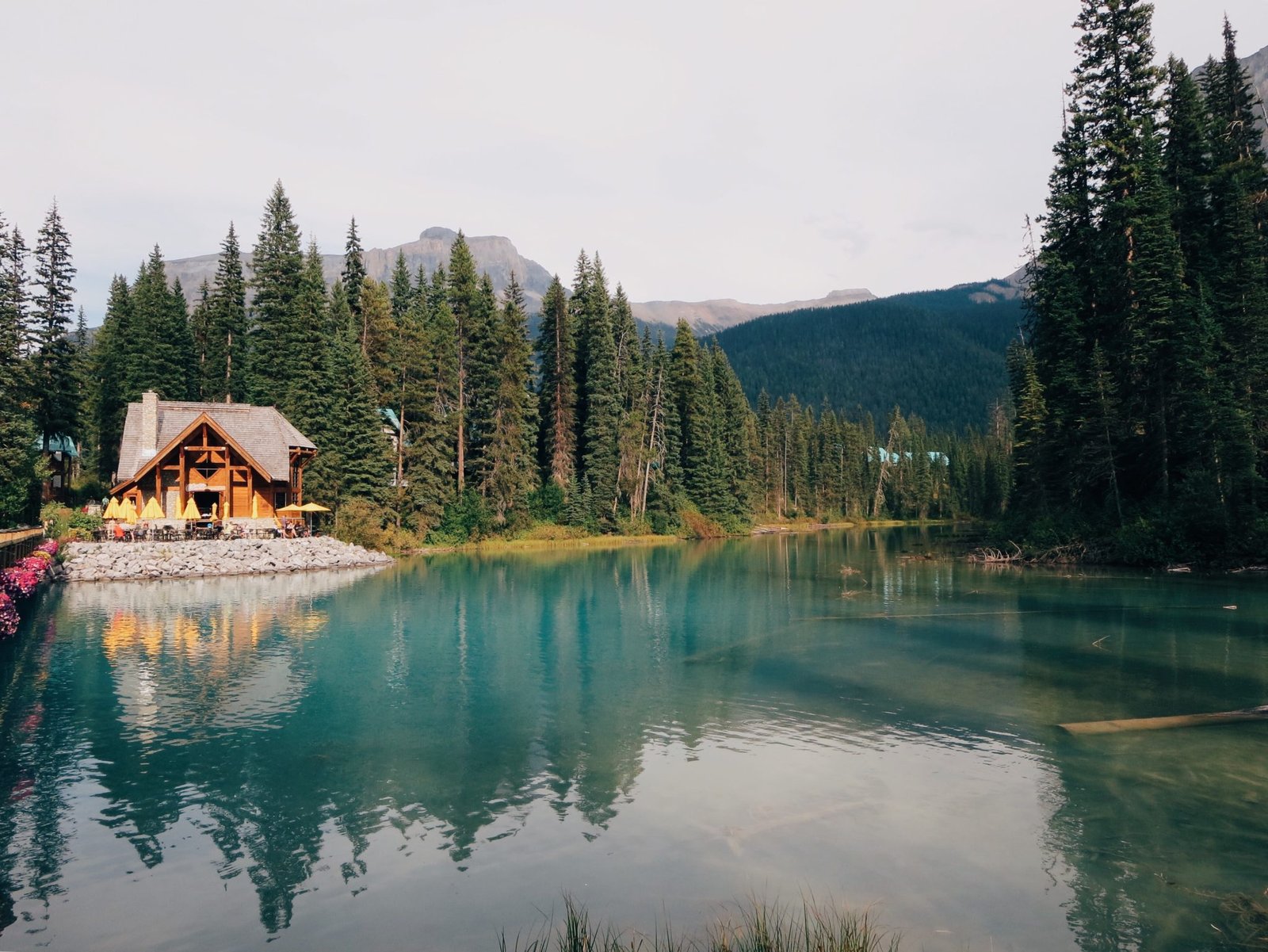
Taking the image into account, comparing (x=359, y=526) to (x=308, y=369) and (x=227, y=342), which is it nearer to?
(x=308, y=369)

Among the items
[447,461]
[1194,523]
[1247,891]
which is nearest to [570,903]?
[1247,891]

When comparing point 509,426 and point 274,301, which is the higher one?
point 274,301

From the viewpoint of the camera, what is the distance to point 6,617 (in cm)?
2131

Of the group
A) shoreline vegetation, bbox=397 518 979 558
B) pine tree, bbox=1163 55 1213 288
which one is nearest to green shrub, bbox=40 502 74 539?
shoreline vegetation, bbox=397 518 979 558

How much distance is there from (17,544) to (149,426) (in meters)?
16.9

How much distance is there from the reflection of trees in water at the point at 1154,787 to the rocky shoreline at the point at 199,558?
3603cm

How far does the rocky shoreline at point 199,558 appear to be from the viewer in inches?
1448

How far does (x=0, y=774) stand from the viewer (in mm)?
12289

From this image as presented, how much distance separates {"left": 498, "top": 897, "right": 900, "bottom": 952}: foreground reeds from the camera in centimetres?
704

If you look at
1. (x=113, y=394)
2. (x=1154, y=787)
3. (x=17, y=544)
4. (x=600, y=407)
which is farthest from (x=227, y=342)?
(x=1154, y=787)

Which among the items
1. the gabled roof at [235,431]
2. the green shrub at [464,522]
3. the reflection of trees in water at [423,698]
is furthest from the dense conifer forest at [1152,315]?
the gabled roof at [235,431]

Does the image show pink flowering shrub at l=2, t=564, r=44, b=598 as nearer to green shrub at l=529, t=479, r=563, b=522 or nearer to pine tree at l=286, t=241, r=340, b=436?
pine tree at l=286, t=241, r=340, b=436

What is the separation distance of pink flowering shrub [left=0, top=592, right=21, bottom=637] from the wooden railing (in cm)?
584

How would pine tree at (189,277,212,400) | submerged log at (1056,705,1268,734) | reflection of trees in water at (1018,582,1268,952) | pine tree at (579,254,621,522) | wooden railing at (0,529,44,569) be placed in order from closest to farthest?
reflection of trees in water at (1018,582,1268,952) → submerged log at (1056,705,1268,734) → wooden railing at (0,529,44,569) → pine tree at (189,277,212,400) → pine tree at (579,254,621,522)
